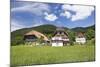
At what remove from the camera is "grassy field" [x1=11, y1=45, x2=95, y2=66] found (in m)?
2.17

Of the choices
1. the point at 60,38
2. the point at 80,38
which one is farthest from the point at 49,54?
the point at 80,38

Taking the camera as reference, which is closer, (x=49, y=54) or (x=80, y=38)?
(x=49, y=54)

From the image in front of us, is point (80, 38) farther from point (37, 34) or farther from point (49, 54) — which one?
point (37, 34)

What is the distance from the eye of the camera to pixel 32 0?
2227mm

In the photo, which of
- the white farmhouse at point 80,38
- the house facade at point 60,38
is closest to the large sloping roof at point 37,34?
the house facade at point 60,38

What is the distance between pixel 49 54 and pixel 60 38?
0.72 ft

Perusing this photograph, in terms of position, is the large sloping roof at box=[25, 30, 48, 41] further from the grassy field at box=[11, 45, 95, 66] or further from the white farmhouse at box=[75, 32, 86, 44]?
the white farmhouse at box=[75, 32, 86, 44]

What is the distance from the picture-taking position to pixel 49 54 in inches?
90.3

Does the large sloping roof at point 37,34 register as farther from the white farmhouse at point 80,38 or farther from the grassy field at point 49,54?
the white farmhouse at point 80,38

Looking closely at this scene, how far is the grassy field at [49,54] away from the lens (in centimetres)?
217

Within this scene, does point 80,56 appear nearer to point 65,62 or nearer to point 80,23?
point 65,62
